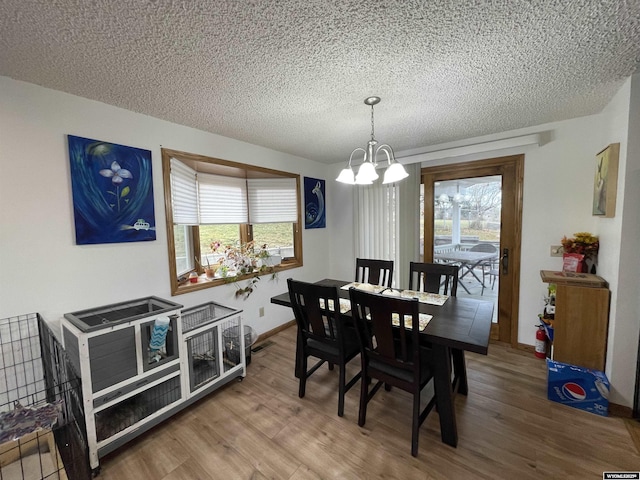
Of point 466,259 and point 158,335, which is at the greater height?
point 466,259

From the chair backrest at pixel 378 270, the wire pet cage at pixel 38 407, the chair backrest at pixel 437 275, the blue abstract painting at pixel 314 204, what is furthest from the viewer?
the blue abstract painting at pixel 314 204

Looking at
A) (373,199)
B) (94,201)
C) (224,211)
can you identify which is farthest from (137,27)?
(373,199)

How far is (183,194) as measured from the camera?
8.63ft

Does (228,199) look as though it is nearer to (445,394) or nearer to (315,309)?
(315,309)

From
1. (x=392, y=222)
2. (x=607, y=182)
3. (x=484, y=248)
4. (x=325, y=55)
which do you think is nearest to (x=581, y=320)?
(x=607, y=182)

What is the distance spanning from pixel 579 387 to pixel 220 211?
3.60 metres

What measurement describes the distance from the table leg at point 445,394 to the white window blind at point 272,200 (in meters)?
2.50

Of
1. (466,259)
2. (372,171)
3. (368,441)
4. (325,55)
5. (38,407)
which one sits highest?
(325,55)

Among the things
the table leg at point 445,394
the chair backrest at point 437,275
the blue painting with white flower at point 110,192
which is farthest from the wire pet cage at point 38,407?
the chair backrest at point 437,275

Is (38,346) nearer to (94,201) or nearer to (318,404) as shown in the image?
(94,201)

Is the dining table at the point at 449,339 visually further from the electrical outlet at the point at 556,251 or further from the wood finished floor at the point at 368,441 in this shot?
the electrical outlet at the point at 556,251

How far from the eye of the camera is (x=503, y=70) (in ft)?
5.46

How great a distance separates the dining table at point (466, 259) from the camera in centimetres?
323

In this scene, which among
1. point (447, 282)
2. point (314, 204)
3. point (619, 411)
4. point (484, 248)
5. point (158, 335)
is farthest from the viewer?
point (314, 204)
